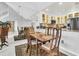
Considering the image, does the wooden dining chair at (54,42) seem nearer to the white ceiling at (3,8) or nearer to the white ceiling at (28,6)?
the white ceiling at (28,6)

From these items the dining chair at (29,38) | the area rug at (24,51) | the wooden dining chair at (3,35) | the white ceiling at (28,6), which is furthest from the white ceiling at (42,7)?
the area rug at (24,51)

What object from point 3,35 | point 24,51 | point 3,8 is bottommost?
point 24,51

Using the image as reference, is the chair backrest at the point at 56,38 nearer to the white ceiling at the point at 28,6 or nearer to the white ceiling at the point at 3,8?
the white ceiling at the point at 28,6

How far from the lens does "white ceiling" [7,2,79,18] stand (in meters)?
2.30

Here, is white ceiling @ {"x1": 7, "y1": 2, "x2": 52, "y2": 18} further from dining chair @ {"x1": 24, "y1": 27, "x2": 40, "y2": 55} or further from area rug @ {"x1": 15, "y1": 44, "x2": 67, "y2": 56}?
area rug @ {"x1": 15, "y1": 44, "x2": 67, "y2": 56}

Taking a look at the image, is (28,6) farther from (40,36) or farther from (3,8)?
(40,36)

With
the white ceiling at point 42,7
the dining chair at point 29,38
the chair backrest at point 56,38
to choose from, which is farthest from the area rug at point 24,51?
the white ceiling at point 42,7

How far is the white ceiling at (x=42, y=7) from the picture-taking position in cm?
230

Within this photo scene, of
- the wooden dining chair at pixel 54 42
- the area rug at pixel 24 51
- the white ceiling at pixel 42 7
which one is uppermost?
the white ceiling at pixel 42 7

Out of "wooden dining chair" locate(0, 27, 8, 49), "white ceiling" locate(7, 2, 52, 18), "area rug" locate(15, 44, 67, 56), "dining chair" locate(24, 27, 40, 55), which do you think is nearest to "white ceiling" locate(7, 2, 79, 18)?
"white ceiling" locate(7, 2, 52, 18)

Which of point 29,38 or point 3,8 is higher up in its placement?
point 3,8

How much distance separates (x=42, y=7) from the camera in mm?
2324

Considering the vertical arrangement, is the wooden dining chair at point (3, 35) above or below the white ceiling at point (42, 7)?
below

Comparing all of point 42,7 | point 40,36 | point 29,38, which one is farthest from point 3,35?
point 42,7
